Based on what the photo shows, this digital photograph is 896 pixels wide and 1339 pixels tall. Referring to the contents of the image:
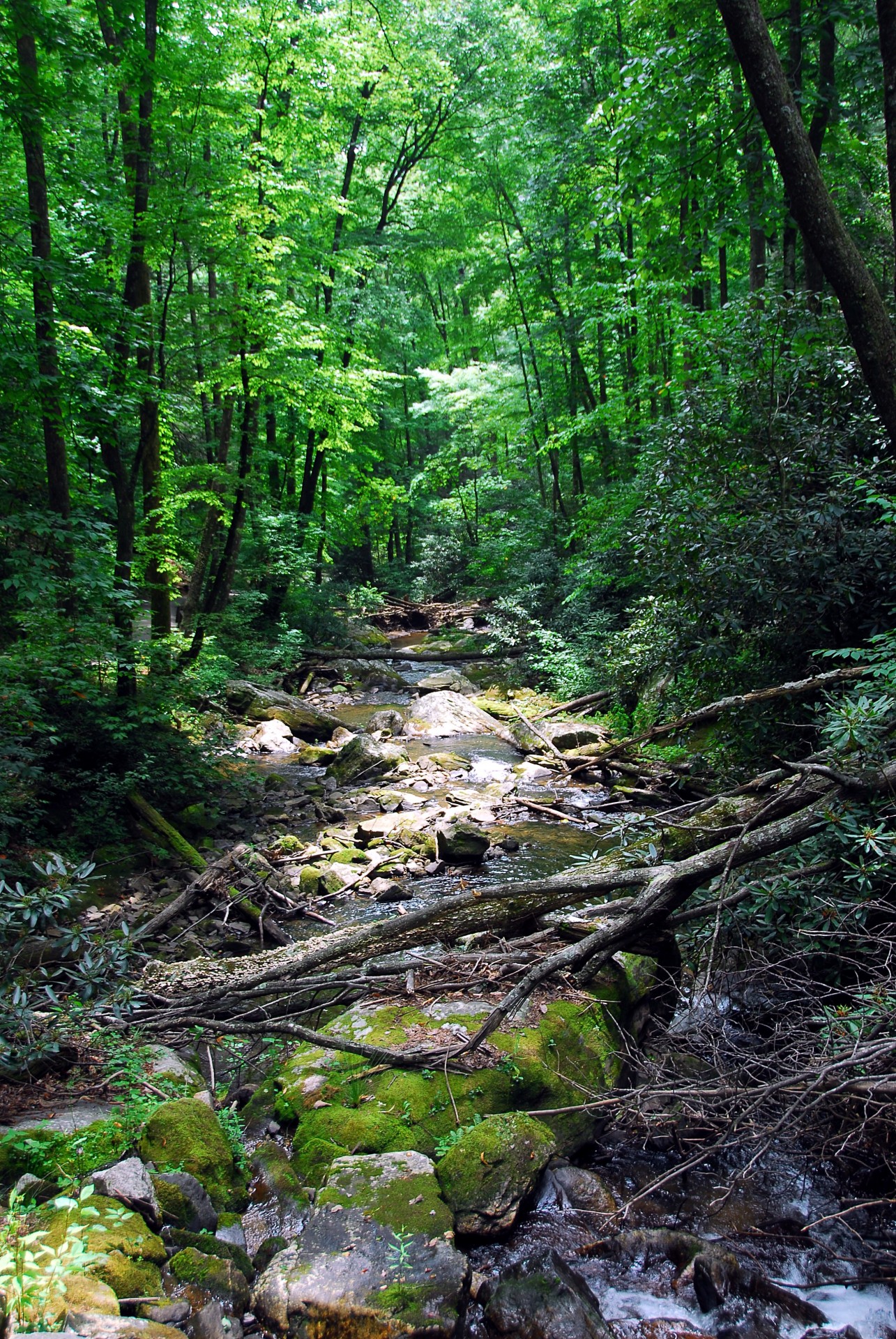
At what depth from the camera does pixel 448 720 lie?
14531mm

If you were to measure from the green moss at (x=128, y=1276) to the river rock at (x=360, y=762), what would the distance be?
345 inches

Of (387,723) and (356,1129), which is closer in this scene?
(356,1129)

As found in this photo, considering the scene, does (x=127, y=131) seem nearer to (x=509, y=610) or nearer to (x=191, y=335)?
(x=191, y=335)

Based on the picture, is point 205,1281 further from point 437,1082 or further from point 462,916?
point 462,916

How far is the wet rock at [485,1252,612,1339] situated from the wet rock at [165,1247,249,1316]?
105cm

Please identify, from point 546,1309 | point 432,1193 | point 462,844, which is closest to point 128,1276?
point 432,1193

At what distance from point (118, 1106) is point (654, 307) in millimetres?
11923

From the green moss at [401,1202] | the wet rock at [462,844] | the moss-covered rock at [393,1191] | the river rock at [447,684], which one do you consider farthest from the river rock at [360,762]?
the green moss at [401,1202]

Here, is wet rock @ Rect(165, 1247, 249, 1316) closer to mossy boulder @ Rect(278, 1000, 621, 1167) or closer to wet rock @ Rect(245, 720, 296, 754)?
mossy boulder @ Rect(278, 1000, 621, 1167)

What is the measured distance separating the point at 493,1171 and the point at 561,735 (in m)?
9.27

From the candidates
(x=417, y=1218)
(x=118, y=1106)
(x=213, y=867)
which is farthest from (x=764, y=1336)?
(x=213, y=867)

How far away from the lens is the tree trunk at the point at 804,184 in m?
4.96

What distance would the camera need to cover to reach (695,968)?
4770 millimetres

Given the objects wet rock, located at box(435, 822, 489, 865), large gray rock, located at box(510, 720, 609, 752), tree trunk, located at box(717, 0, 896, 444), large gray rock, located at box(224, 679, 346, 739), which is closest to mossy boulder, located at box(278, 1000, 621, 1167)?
wet rock, located at box(435, 822, 489, 865)
